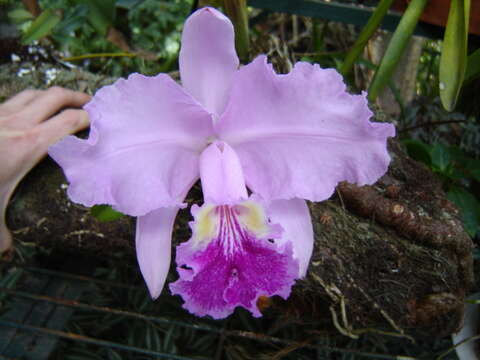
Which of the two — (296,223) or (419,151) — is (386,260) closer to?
(296,223)

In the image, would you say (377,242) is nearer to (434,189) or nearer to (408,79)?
(434,189)

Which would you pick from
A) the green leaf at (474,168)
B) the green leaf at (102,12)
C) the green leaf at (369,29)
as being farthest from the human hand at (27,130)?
the green leaf at (474,168)

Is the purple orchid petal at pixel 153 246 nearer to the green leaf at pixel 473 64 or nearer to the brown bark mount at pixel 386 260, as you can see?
the brown bark mount at pixel 386 260

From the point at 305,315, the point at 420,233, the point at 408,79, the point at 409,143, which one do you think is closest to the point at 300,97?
the point at 420,233

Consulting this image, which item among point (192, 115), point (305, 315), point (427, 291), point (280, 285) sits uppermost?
point (192, 115)

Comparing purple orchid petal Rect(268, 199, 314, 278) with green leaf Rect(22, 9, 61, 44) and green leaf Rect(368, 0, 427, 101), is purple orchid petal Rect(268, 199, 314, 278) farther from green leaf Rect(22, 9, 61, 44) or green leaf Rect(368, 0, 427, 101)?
green leaf Rect(22, 9, 61, 44)

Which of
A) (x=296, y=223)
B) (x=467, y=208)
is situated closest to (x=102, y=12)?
(x=296, y=223)

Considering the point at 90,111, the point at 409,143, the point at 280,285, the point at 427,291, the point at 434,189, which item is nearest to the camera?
the point at 90,111

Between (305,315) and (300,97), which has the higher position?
(300,97)
